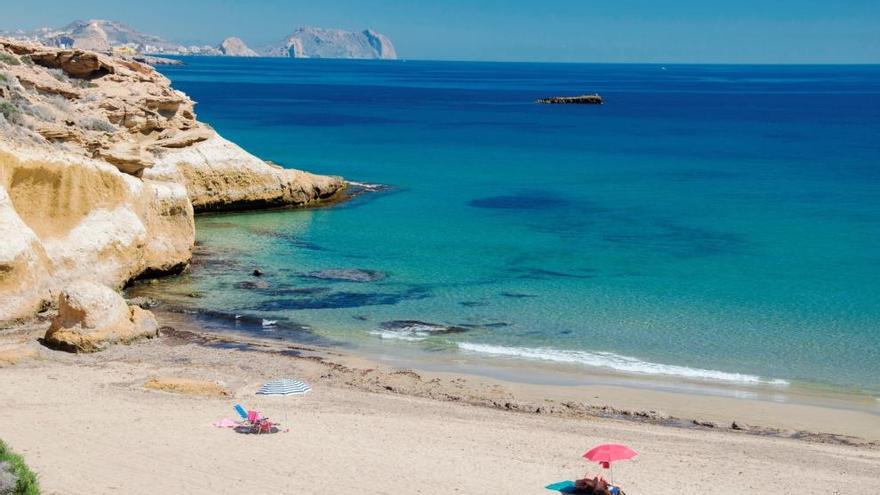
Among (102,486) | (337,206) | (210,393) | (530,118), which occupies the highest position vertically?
(530,118)

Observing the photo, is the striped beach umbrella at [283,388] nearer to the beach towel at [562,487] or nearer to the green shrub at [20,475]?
the green shrub at [20,475]

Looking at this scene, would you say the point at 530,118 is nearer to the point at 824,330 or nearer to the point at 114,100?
the point at 114,100

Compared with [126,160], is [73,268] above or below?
below

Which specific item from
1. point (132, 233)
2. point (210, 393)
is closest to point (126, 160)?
point (132, 233)

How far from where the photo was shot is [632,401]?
20.0 meters

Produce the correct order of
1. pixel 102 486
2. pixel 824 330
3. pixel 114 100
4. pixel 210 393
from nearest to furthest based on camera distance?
1. pixel 102 486
2. pixel 210 393
3. pixel 824 330
4. pixel 114 100

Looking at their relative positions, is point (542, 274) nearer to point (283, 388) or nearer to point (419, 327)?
point (419, 327)

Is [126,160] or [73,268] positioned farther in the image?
[126,160]

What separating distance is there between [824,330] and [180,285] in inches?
694

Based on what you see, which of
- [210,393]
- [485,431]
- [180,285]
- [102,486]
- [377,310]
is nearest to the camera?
[102,486]

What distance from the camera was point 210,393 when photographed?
61.8ft

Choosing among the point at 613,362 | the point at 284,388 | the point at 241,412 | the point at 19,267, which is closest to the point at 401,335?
the point at 613,362

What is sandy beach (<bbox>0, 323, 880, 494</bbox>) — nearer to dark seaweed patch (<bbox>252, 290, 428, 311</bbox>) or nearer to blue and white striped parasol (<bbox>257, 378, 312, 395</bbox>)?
blue and white striped parasol (<bbox>257, 378, 312, 395</bbox>)

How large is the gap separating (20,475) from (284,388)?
711cm
